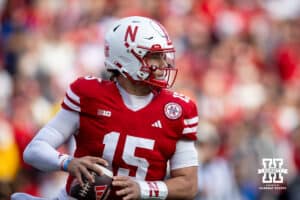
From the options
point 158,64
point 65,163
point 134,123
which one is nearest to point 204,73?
point 158,64

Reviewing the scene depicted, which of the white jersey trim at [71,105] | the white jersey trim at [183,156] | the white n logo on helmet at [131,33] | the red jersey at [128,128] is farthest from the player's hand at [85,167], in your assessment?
the white n logo on helmet at [131,33]

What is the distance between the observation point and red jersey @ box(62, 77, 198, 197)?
227 inches

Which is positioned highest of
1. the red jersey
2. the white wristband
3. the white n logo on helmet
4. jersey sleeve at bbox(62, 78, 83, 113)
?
the white n logo on helmet

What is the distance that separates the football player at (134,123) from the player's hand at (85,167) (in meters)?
0.13

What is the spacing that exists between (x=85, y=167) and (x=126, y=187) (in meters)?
0.24

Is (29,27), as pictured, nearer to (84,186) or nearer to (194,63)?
(194,63)

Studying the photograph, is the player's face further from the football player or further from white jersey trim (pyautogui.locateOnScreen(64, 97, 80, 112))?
white jersey trim (pyautogui.locateOnScreen(64, 97, 80, 112))

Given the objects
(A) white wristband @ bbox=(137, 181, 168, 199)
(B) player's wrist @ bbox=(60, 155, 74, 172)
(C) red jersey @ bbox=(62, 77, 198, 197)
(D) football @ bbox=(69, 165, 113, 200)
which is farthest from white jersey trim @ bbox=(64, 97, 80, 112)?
(A) white wristband @ bbox=(137, 181, 168, 199)

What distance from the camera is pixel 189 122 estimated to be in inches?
230

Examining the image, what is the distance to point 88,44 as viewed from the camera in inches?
516

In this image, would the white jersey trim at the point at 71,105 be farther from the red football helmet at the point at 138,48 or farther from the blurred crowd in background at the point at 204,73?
the blurred crowd in background at the point at 204,73

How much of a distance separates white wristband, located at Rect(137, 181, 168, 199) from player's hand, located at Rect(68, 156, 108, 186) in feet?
0.79

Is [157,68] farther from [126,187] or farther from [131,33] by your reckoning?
[126,187]

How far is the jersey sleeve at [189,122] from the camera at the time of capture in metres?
5.82
